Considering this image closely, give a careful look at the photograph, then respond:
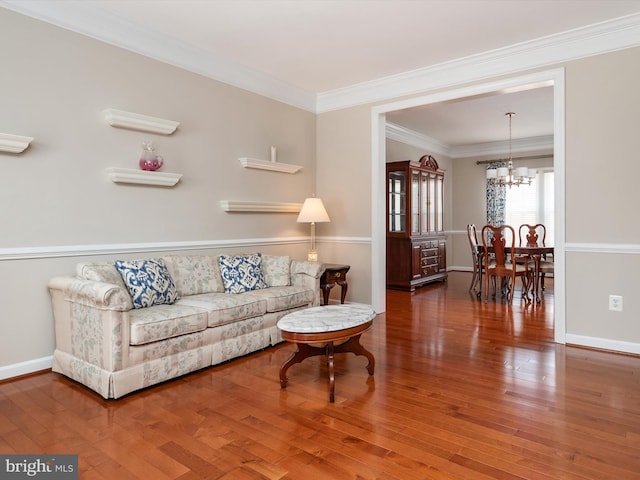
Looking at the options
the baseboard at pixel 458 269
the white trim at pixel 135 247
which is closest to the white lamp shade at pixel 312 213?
the white trim at pixel 135 247

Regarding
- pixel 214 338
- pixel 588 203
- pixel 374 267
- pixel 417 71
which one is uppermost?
pixel 417 71

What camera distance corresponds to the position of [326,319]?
281 cm

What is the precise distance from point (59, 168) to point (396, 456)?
3013 millimetres

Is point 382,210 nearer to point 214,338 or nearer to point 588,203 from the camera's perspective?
point 588,203

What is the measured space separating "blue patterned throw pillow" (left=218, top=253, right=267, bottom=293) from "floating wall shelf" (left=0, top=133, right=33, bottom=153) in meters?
1.78

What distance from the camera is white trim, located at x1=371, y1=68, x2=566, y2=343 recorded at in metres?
3.81

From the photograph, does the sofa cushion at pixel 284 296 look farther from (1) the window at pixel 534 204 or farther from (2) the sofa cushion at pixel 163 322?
(1) the window at pixel 534 204

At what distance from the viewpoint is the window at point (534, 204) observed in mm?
8266

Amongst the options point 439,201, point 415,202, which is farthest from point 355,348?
point 439,201

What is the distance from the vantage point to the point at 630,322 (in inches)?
139

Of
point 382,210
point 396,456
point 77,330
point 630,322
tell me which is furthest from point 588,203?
point 77,330

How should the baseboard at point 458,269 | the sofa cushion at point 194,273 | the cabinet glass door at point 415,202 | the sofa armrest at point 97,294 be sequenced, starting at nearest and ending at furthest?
the sofa armrest at point 97,294 → the sofa cushion at point 194,273 → the cabinet glass door at point 415,202 → the baseboard at point 458,269

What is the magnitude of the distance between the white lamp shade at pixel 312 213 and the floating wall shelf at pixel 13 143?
269 cm

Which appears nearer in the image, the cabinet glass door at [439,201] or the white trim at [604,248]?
the white trim at [604,248]
